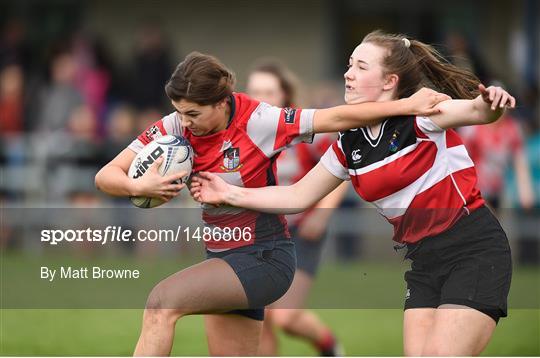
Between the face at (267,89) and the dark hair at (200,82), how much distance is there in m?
2.33

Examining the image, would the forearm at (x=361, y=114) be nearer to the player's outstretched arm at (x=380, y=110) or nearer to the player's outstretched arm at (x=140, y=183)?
the player's outstretched arm at (x=380, y=110)

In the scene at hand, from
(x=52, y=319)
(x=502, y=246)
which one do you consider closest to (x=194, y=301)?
(x=502, y=246)

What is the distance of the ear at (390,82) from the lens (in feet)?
18.9

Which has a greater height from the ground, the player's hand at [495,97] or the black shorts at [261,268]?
the player's hand at [495,97]

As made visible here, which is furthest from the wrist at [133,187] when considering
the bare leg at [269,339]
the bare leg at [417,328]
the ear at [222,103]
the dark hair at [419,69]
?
the bare leg at [269,339]

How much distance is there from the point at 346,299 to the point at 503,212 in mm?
4419

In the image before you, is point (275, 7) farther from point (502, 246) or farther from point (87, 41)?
point (502, 246)

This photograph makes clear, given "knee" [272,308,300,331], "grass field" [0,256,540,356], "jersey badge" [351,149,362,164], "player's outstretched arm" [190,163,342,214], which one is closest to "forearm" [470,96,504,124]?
"jersey badge" [351,149,362,164]

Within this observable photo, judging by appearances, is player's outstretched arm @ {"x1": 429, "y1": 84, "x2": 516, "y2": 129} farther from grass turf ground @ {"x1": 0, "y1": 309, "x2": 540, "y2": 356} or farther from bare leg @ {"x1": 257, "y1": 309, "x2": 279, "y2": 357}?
grass turf ground @ {"x1": 0, "y1": 309, "x2": 540, "y2": 356}

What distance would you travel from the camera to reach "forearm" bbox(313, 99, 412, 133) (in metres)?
5.55

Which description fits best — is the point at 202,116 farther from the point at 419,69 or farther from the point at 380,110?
the point at 419,69

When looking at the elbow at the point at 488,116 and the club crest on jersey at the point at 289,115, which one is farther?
the club crest on jersey at the point at 289,115

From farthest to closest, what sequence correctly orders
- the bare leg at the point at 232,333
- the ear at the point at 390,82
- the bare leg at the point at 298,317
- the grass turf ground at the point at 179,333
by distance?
the grass turf ground at the point at 179,333, the bare leg at the point at 298,317, the bare leg at the point at 232,333, the ear at the point at 390,82

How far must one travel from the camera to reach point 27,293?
8.23m
